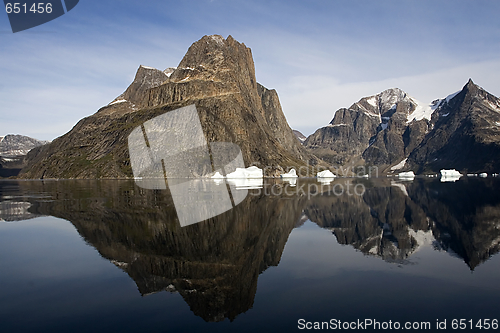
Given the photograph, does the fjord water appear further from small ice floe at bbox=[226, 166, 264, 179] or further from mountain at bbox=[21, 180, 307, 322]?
small ice floe at bbox=[226, 166, 264, 179]

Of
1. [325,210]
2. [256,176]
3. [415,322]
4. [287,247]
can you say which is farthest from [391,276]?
[256,176]

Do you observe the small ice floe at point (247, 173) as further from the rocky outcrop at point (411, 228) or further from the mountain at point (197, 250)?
the mountain at point (197, 250)

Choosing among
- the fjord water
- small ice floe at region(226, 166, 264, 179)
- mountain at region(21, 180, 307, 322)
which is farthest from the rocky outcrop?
small ice floe at region(226, 166, 264, 179)

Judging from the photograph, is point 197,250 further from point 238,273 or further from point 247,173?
point 247,173

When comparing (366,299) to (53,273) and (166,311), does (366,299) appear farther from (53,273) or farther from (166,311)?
(53,273)

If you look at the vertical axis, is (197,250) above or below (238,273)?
above

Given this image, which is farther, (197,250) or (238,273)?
(197,250)

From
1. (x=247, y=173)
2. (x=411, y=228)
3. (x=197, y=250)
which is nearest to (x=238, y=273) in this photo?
(x=197, y=250)

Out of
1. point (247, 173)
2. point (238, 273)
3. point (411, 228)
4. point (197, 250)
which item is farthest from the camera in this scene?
point (247, 173)

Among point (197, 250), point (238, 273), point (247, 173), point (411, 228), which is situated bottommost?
point (411, 228)

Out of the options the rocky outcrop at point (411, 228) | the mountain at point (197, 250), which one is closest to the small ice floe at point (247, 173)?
the rocky outcrop at point (411, 228)

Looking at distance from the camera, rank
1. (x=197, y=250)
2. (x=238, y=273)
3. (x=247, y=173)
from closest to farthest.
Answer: (x=238, y=273) < (x=197, y=250) < (x=247, y=173)

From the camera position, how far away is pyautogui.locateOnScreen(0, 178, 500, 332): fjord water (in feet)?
42.8

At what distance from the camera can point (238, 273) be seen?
1827cm
